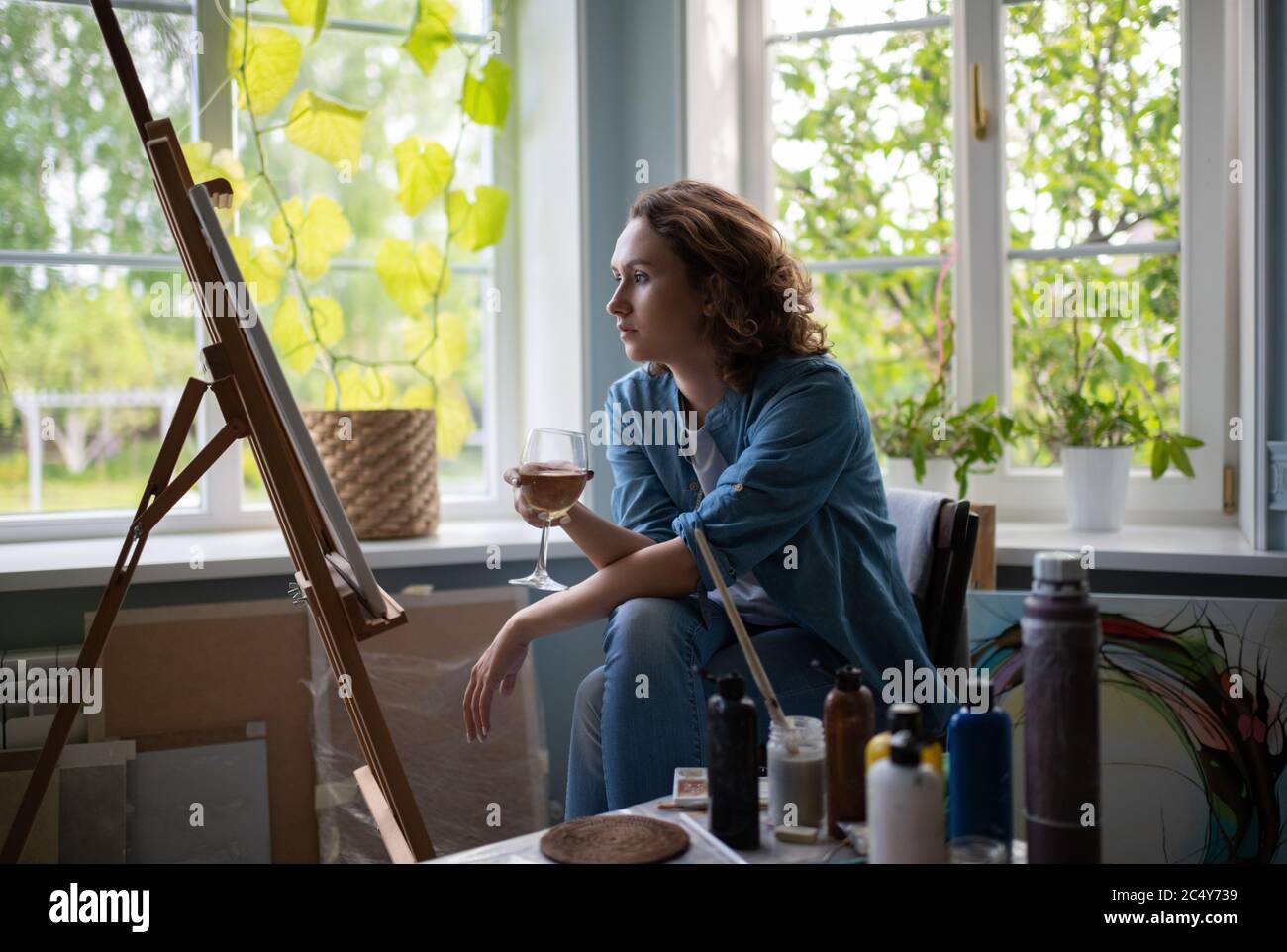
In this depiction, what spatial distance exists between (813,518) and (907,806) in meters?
0.86

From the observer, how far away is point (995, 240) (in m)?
2.69

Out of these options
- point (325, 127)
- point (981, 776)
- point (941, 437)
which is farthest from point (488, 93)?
point (981, 776)

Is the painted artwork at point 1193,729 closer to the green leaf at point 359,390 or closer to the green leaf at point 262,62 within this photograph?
the green leaf at point 359,390

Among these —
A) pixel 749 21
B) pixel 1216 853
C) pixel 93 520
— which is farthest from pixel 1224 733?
pixel 93 520

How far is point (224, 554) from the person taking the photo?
7.79ft

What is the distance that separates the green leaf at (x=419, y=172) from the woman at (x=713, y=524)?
0.90 meters

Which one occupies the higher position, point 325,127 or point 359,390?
point 325,127

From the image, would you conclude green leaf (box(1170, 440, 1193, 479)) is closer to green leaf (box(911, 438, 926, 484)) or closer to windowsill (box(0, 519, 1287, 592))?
windowsill (box(0, 519, 1287, 592))

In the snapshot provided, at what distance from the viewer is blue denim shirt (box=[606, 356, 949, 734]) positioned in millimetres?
1741

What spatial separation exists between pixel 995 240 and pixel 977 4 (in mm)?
541

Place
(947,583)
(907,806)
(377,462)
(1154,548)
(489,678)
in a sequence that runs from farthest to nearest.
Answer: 1. (377,462)
2. (1154,548)
3. (947,583)
4. (489,678)
5. (907,806)

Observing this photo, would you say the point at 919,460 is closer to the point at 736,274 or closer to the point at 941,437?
the point at 941,437

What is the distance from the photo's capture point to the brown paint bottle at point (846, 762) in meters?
1.20

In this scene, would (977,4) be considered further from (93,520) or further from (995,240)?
(93,520)
